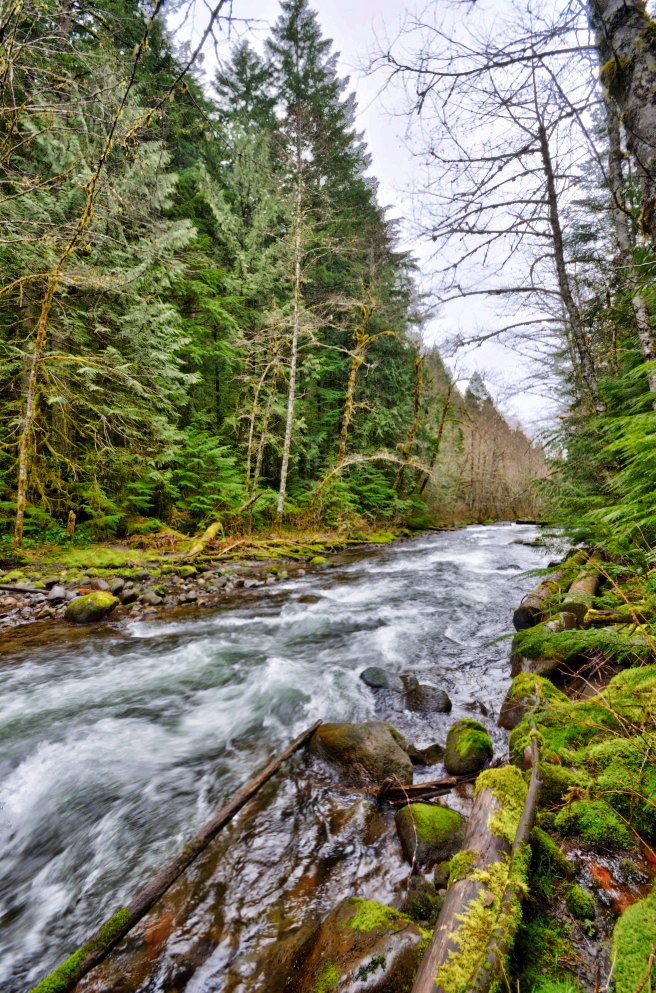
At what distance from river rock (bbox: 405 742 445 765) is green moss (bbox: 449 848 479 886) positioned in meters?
1.90

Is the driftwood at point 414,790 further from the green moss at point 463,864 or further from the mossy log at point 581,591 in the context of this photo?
the mossy log at point 581,591

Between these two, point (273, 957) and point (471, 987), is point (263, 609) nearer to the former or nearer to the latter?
point (273, 957)

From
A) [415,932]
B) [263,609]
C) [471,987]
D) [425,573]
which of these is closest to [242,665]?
[263,609]

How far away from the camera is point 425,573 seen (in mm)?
10602

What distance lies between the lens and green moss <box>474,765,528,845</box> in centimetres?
159

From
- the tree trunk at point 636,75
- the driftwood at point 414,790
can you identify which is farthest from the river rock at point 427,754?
the tree trunk at point 636,75

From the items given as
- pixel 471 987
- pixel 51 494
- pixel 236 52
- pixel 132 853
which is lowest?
pixel 132 853

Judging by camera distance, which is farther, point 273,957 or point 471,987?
point 273,957

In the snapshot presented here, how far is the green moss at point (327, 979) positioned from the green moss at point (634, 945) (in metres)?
1.22

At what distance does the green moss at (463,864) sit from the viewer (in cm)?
148

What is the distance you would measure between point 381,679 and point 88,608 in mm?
4849

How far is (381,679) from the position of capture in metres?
4.65

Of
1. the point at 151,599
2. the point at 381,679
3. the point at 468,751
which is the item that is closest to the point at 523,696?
the point at 468,751

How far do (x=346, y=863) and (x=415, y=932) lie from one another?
0.91 metres
